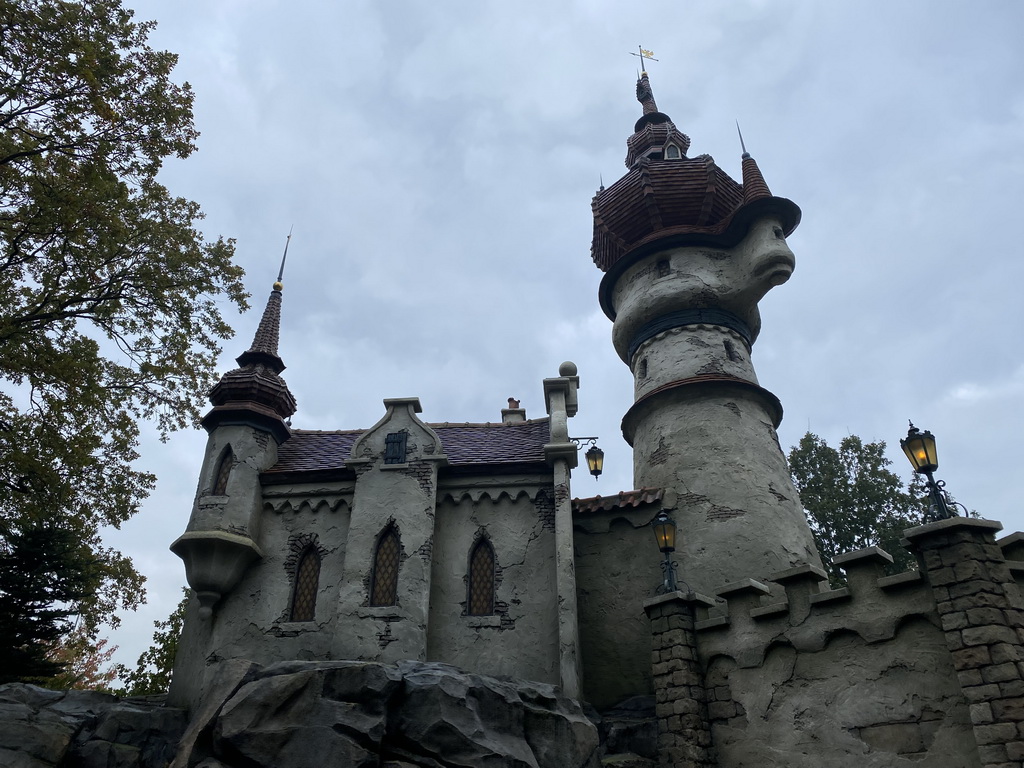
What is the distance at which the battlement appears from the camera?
9.57 meters

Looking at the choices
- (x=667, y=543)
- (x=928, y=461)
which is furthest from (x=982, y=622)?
(x=667, y=543)

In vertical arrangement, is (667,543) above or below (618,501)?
below

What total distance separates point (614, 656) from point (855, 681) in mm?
5345

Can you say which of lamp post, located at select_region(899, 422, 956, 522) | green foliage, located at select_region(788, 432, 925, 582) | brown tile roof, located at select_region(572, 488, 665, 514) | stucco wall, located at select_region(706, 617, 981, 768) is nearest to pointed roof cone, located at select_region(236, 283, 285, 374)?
brown tile roof, located at select_region(572, 488, 665, 514)

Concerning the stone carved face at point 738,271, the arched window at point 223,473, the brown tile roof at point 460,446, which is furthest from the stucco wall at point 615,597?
the arched window at point 223,473

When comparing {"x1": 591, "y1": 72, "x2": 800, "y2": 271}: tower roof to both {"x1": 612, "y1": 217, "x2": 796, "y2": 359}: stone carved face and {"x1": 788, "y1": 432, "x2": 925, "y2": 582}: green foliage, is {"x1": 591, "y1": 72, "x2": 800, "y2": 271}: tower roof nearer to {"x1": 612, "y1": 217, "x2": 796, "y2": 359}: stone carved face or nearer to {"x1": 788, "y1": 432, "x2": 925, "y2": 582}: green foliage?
{"x1": 612, "y1": 217, "x2": 796, "y2": 359}: stone carved face

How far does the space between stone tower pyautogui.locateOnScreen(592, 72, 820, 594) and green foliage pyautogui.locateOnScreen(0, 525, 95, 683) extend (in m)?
14.0

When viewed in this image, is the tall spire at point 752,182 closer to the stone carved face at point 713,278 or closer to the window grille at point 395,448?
the stone carved face at point 713,278

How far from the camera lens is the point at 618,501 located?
51.6 ft

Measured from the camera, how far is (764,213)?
1831 cm

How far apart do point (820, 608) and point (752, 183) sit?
12618mm

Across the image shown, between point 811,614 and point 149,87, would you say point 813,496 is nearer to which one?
point 811,614

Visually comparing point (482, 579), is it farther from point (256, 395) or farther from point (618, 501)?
point (256, 395)

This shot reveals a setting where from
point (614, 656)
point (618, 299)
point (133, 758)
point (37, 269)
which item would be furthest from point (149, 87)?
point (614, 656)
